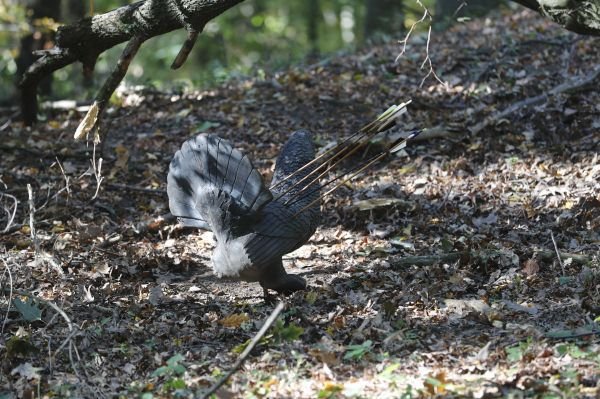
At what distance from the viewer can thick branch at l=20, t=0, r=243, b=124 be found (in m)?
6.15

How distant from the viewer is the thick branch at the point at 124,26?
6152mm

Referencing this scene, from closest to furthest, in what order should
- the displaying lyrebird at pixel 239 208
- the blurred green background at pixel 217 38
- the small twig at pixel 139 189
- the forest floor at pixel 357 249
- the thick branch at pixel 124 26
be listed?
the forest floor at pixel 357 249 → the displaying lyrebird at pixel 239 208 → the thick branch at pixel 124 26 → the small twig at pixel 139 189 → the blurred green background at pixel 217 38

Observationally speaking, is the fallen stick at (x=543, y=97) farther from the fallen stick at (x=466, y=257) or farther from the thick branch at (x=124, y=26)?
the thick branch at (x=124, y=26)

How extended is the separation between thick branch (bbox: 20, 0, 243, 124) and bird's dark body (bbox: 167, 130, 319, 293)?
1.26 m

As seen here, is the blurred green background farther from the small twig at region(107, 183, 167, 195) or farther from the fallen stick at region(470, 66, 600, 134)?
the fallen stick at region(470, 66, 600, 134)

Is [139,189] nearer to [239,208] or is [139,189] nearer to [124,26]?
[124,26]

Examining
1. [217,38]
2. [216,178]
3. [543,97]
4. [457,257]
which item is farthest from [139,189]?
[217,38]

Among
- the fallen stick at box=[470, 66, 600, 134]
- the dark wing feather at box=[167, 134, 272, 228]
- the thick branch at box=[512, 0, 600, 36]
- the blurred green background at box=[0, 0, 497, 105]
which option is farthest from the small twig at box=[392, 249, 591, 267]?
the blurred green background at box=[0, 0, 497, 105]

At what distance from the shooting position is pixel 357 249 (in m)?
6.81

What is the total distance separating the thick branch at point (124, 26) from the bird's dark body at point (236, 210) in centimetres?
126

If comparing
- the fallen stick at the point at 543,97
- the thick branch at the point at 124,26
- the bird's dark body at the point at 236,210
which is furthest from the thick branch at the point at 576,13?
the fallen stick at the point at 543,97

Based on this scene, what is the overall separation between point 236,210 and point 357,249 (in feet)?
5.99

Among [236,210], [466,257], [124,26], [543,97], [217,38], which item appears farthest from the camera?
[217,38]

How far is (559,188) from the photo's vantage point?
7324 mm
